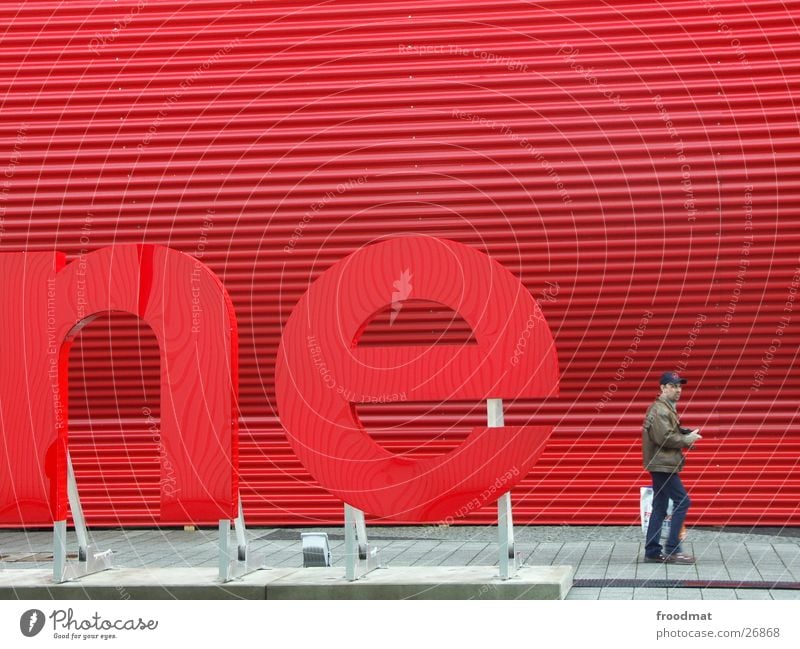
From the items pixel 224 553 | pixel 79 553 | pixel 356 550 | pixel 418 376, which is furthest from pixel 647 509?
pixel 79 553

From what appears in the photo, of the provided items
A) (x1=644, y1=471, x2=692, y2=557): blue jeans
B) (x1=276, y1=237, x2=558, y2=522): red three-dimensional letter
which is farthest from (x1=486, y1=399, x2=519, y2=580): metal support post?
(x1=644, y1=471, x2=692, y2=557): blue jeans

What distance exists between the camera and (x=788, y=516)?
13.8m

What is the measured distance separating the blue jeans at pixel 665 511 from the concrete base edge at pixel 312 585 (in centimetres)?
175

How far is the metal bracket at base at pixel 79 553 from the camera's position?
10.0 metres

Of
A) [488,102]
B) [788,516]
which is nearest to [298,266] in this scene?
[488,102]

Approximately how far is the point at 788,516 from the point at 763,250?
2726 mm

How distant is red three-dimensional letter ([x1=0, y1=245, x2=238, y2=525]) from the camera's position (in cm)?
955

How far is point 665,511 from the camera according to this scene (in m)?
11.8

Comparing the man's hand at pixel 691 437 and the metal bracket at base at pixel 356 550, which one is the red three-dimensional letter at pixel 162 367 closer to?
the metal bracket at base at pixel 356 550

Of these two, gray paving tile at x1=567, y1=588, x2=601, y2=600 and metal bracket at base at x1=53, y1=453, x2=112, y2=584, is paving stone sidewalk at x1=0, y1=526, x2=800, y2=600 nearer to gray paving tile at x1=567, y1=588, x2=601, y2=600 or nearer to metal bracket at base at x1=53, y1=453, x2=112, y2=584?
gray paving tile at x1=567, y1=588, x2=601, y2=600

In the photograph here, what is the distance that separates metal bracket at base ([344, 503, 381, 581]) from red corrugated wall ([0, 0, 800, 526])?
4162 millimetres

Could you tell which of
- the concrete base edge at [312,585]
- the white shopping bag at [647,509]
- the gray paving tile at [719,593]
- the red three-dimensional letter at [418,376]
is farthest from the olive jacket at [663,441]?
the red three-dimensional letter at [418,376]

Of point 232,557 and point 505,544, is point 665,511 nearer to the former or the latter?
point 505,544

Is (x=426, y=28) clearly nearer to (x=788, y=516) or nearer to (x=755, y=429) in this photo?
(x=755, y=429)
